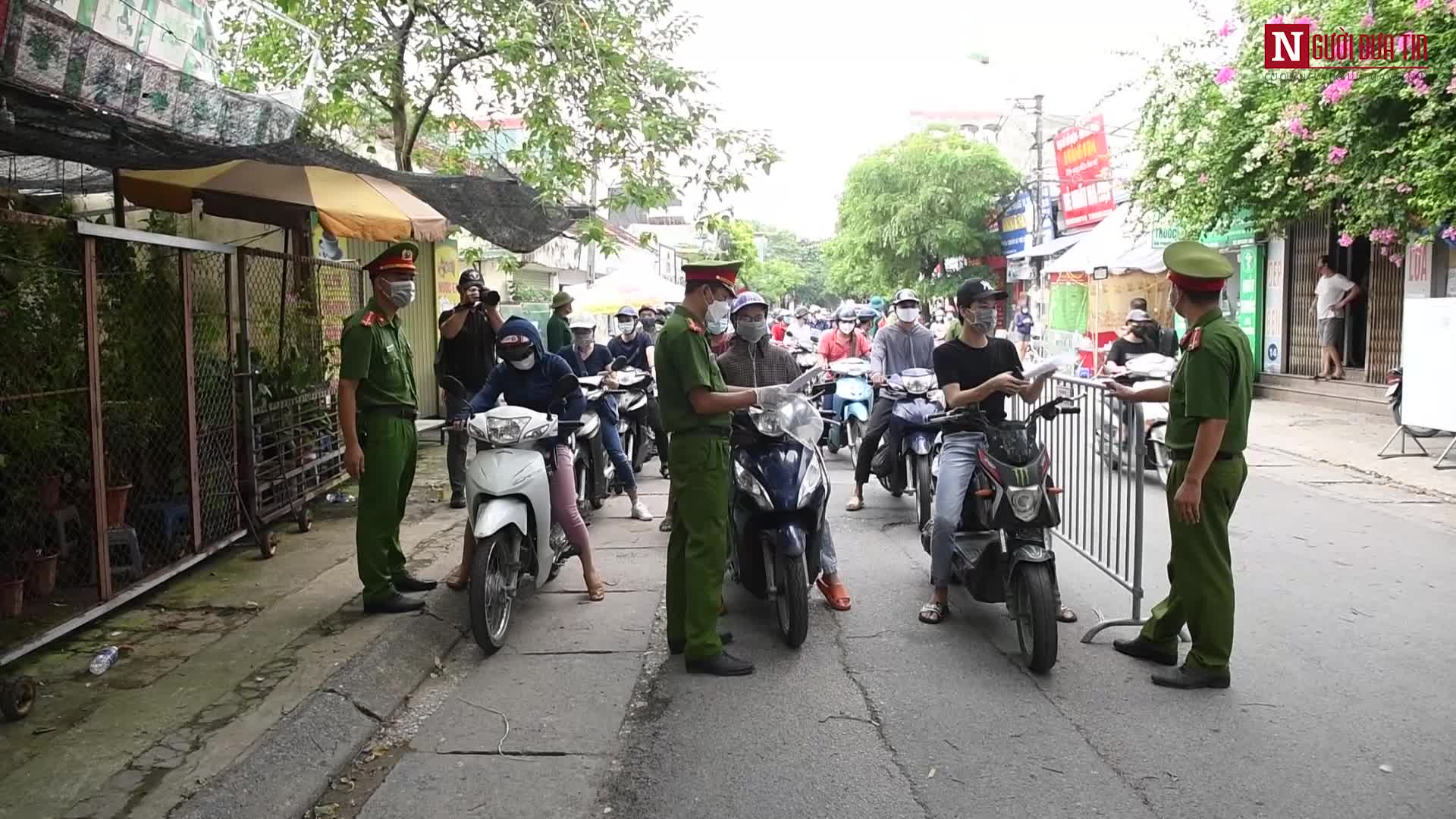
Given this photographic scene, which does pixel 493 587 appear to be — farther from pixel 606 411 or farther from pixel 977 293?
pixel 606 411

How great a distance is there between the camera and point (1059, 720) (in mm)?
4270

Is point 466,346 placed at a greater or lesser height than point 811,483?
greater

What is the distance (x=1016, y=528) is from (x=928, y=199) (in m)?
29.5

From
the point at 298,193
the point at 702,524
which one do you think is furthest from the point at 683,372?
the point at 298,193

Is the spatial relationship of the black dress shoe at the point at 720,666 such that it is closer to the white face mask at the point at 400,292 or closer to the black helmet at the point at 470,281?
the white face mask at the point at 400,292

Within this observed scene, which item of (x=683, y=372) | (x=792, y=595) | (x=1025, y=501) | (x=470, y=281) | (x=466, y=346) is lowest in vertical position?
(x=792, y=595)

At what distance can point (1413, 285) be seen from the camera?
45.8 feet

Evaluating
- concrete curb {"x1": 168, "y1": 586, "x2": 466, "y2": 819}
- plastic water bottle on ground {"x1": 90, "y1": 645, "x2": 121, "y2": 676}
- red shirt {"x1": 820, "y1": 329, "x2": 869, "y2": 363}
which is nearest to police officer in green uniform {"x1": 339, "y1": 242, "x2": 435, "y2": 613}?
concrete curb {"x1": 168, "y1": 586, "x2": 466, "y2": 819}

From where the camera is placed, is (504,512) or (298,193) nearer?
(504,512)

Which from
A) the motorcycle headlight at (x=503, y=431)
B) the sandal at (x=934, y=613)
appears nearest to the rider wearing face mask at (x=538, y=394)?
the motorcycle headlight at (x=503, y=431)

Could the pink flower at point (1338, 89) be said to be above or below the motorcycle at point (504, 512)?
above

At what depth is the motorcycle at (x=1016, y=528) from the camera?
472 cm

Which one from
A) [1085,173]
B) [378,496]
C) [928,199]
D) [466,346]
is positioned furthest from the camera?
[928,199]

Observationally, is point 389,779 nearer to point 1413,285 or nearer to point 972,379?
point 972,379
